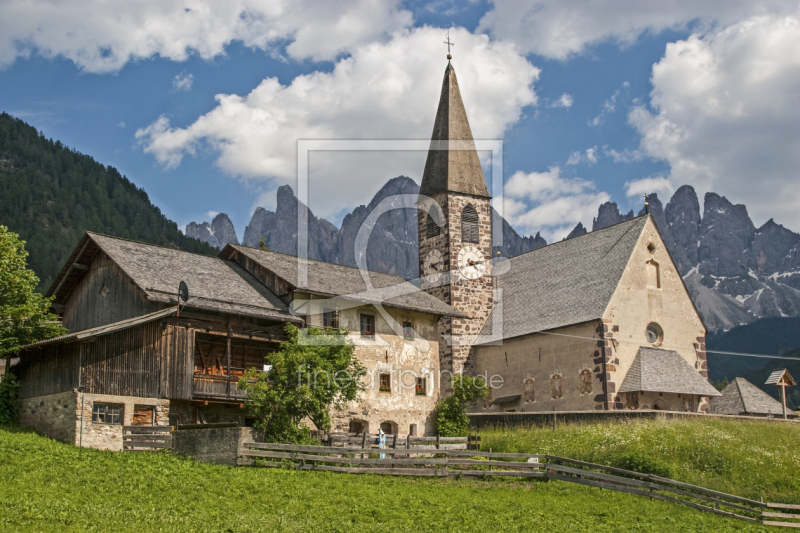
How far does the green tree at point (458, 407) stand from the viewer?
3959cm

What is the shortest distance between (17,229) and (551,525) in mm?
96210

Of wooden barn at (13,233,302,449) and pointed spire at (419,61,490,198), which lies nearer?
wooden barn at (13,233,302,449)

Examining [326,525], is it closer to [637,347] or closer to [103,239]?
[103,239]

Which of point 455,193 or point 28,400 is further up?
point 455,193

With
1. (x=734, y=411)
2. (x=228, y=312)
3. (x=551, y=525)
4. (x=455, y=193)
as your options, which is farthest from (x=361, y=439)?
(x=734, y=411)

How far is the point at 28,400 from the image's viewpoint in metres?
31.7

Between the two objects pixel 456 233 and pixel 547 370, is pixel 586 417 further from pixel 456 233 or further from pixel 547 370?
pixel 456 233

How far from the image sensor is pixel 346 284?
132ft

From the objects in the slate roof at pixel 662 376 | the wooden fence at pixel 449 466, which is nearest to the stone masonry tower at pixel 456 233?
the slate roof at pixel 662 376

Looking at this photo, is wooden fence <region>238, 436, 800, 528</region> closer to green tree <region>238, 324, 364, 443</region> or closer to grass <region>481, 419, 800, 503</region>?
grass <region>481, 419, 800, 503</region>

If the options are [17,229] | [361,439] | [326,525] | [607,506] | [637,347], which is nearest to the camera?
[326,525]

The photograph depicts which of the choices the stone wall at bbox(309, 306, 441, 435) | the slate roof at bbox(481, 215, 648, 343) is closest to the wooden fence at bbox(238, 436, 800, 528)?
the stone wall at bbox(309, 306, 441, 435)

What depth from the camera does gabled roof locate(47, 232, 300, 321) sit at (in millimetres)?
34016

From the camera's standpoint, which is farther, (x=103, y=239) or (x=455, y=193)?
(x=455, y=193)
